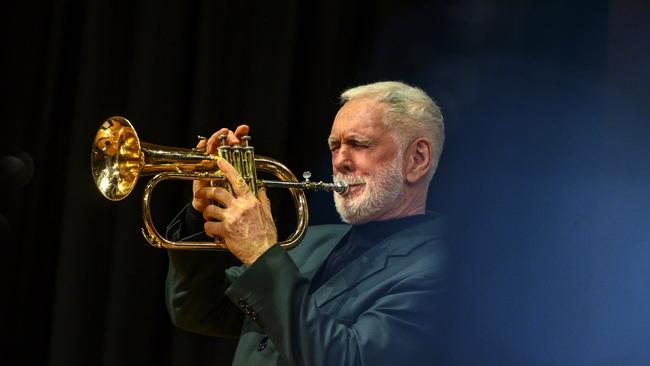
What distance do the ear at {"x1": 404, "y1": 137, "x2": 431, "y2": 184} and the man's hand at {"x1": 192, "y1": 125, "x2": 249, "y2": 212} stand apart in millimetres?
422

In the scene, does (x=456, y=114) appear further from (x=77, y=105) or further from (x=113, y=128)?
(x=77, y=105)

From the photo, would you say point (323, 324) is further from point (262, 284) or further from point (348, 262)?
point (348, 262)

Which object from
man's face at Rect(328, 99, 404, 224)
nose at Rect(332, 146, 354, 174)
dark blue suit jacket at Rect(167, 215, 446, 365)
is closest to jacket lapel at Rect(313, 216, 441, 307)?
dark blue suit jacket at Rect(167, 215, 446, 365)

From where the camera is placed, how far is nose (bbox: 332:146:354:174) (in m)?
2.14

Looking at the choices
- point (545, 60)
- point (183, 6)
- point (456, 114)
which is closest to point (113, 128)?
point (183, 6)

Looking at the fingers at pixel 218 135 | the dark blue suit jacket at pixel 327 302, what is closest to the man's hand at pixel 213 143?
the fingers at pixel 218 135

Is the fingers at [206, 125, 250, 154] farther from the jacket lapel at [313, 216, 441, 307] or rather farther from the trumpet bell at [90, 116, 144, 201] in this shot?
the jacket lapel at [313, 216, 441, 307]

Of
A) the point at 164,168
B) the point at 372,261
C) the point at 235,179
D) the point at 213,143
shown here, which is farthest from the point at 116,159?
the point at 372,261

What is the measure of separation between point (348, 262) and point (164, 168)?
491 millimetres

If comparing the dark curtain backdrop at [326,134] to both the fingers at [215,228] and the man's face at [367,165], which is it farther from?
the fingers at [215,228]

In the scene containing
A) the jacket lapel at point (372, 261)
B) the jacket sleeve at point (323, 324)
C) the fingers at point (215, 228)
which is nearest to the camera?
the jacket sleeve at point (323, 324)

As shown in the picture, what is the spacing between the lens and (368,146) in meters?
2.13

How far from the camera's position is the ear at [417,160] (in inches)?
Answer: 86.0

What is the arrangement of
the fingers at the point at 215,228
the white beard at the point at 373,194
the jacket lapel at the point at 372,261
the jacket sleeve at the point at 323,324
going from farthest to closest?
the white beard at the point at 373,194
the jacket lapel at the point at 372,261
the fingers at the point at 215,228
the jacket sleeve at the point at 323,324
